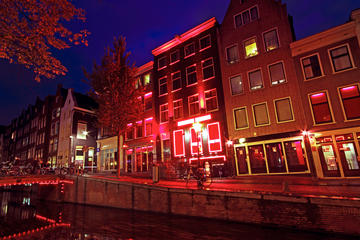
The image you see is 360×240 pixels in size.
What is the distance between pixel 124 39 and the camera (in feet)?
69.3

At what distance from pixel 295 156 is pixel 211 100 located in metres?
9.02

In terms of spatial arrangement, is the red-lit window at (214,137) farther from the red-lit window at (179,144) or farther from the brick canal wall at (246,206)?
the brick canal wall at (246,206)

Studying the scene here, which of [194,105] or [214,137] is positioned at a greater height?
[194,105]

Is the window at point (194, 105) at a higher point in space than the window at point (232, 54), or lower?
lower

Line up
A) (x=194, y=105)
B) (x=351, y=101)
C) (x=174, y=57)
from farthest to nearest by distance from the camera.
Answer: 1. (x=174, y=57)
2. (x=194, y=105)
3. (x=351, y=101)

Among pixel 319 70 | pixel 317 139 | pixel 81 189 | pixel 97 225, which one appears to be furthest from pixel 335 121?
pixel 81 189

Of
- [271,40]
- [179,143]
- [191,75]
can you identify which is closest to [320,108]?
[271,40]

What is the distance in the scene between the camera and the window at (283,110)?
1574cm

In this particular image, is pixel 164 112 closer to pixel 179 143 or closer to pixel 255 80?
pixel 179 143

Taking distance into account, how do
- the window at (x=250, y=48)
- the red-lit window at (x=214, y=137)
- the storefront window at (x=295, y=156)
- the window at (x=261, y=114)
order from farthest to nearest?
the red-lit window at (x=214, y=137) → the window at (x=250, y=48) → the window at (x=261, y=114) → the storefront window at (x=295, y=156)

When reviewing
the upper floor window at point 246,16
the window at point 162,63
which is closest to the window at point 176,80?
the window at point 162,63

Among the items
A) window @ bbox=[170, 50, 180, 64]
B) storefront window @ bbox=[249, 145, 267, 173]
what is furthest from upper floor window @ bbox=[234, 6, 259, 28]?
storefront window @ bbox=[249, 145, 267, 173]

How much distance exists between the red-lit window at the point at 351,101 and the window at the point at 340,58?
1.60 meters

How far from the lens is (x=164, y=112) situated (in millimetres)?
24156
